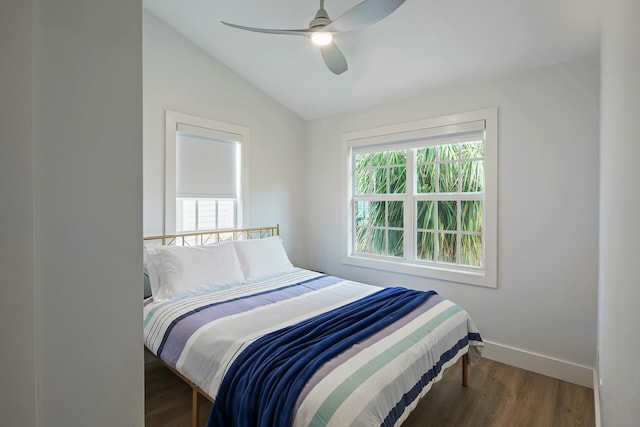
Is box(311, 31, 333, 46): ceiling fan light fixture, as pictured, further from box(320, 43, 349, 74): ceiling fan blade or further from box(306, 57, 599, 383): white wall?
box(306, 57, 599, 383): white wall

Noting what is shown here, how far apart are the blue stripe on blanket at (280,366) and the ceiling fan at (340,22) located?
174 cm

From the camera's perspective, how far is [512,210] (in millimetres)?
2744

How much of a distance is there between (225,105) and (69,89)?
3092mm

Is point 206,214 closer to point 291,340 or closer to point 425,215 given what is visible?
point 291,340

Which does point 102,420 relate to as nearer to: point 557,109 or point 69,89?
point 69,89

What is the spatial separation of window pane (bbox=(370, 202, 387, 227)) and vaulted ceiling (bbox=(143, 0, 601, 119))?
1146mm

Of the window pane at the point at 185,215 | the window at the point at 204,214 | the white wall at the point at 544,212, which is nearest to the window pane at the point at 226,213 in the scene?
the window at the point at 204,214

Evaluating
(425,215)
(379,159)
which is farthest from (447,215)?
(379,159)

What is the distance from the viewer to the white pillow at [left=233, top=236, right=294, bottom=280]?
3.07 metres

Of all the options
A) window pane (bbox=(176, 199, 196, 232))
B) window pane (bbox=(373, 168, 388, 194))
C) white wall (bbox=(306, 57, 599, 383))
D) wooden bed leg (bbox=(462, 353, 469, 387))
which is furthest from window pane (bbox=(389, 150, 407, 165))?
window pane (bbox=(176, 199, 196, 232))

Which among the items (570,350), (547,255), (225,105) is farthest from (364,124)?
(570,350)

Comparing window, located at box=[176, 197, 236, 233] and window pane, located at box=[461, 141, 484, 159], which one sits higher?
window pane, located at box=[461, 141, 484, 159]

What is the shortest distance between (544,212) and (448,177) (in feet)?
2.88

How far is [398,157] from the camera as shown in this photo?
353 cm
